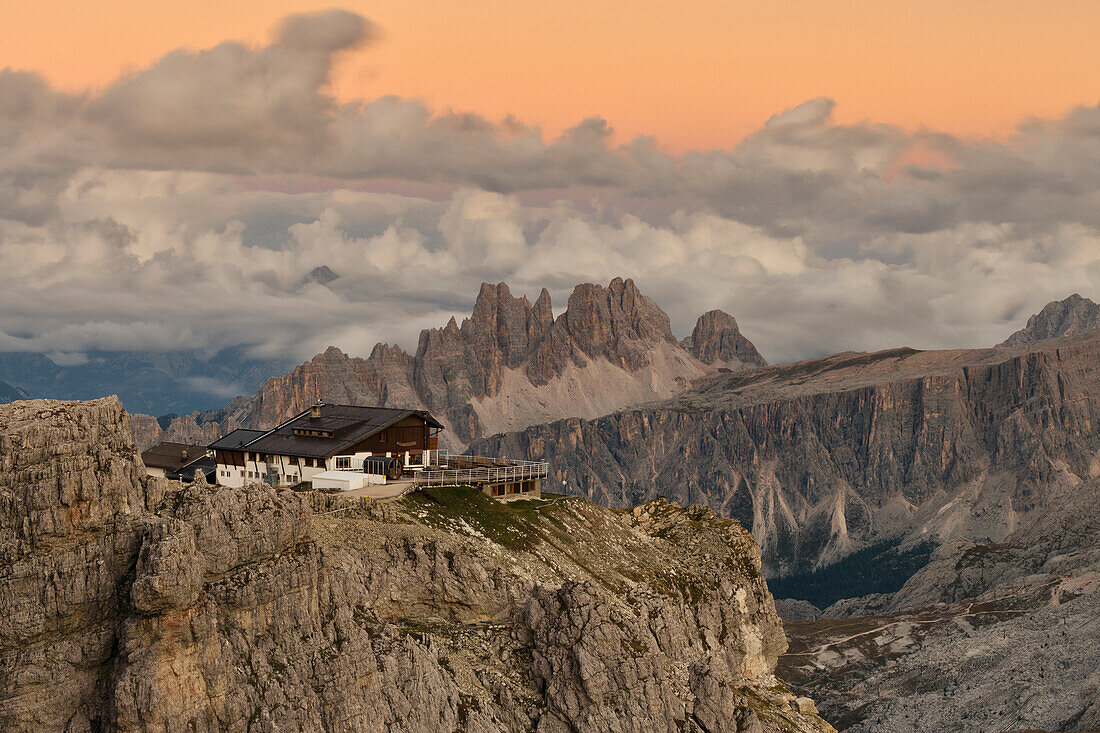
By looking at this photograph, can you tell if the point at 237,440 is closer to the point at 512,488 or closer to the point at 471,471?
the point at 471,471

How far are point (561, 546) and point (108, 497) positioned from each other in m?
48.8

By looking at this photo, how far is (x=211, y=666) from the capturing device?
234 ft

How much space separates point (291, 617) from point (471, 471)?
44.9m

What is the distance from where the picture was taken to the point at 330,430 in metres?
119

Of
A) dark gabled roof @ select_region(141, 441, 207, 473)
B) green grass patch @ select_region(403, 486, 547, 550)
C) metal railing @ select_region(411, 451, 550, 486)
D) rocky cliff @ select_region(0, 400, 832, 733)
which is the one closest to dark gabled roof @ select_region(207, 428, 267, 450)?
dark gabled roof @ select_region(141, 441, 207, 473)

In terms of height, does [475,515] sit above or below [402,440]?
below

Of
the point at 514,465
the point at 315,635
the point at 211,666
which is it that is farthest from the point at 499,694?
the point at 514,465

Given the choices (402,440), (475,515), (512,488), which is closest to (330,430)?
(402,440)

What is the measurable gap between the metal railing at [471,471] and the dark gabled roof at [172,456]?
99.7 feet

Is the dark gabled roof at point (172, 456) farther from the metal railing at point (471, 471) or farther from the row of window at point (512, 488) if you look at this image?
the row of window at point (512, 488)

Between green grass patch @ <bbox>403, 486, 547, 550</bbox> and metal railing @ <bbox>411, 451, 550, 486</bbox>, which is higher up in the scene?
metal railing @ <bbox>411, 451, 550, 486</bbox>

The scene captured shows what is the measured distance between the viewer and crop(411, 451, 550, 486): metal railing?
114562 millimetres

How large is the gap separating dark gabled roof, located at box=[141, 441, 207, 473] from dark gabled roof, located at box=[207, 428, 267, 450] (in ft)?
20.3

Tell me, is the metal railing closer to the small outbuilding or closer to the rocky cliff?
the rocky cliff
